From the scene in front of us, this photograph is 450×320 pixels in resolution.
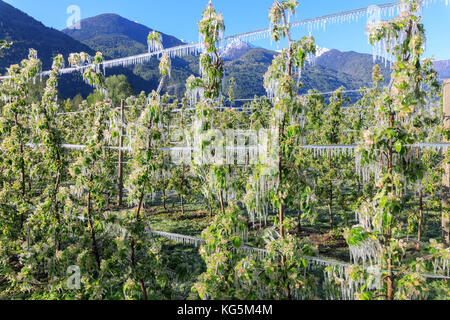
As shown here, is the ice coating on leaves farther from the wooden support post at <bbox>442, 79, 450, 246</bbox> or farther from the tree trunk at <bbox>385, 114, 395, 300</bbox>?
the wooden support post at <bbox>442, 79, 450, 246</bbox>

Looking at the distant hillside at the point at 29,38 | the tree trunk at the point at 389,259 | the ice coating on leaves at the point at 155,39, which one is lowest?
the tree trunk at the point at 389,259

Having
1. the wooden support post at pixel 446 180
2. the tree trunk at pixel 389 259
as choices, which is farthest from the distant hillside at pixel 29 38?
the tree trunk at pixel 389 259

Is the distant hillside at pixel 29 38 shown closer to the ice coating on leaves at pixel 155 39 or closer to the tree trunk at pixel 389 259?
the ice coating on leaves at pixel 155 39

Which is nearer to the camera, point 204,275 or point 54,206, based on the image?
point 204,275

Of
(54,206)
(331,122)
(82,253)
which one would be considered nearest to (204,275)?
(82,253)

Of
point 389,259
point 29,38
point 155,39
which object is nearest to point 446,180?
point 389,259

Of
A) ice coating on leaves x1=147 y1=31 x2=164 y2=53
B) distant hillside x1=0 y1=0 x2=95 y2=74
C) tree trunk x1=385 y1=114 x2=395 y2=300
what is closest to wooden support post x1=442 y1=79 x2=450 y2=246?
tree trunk x1=385 y1=114 x2=395 y2=300

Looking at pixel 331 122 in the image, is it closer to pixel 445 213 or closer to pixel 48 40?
pixel 445 213

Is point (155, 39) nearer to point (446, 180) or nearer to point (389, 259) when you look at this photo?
point (389, 259)

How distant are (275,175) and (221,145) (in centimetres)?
69

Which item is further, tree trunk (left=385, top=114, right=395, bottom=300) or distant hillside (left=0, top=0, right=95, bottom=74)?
distant hillside (left=0, top=0, right=95, bottom=74)

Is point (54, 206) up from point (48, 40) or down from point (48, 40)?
down
